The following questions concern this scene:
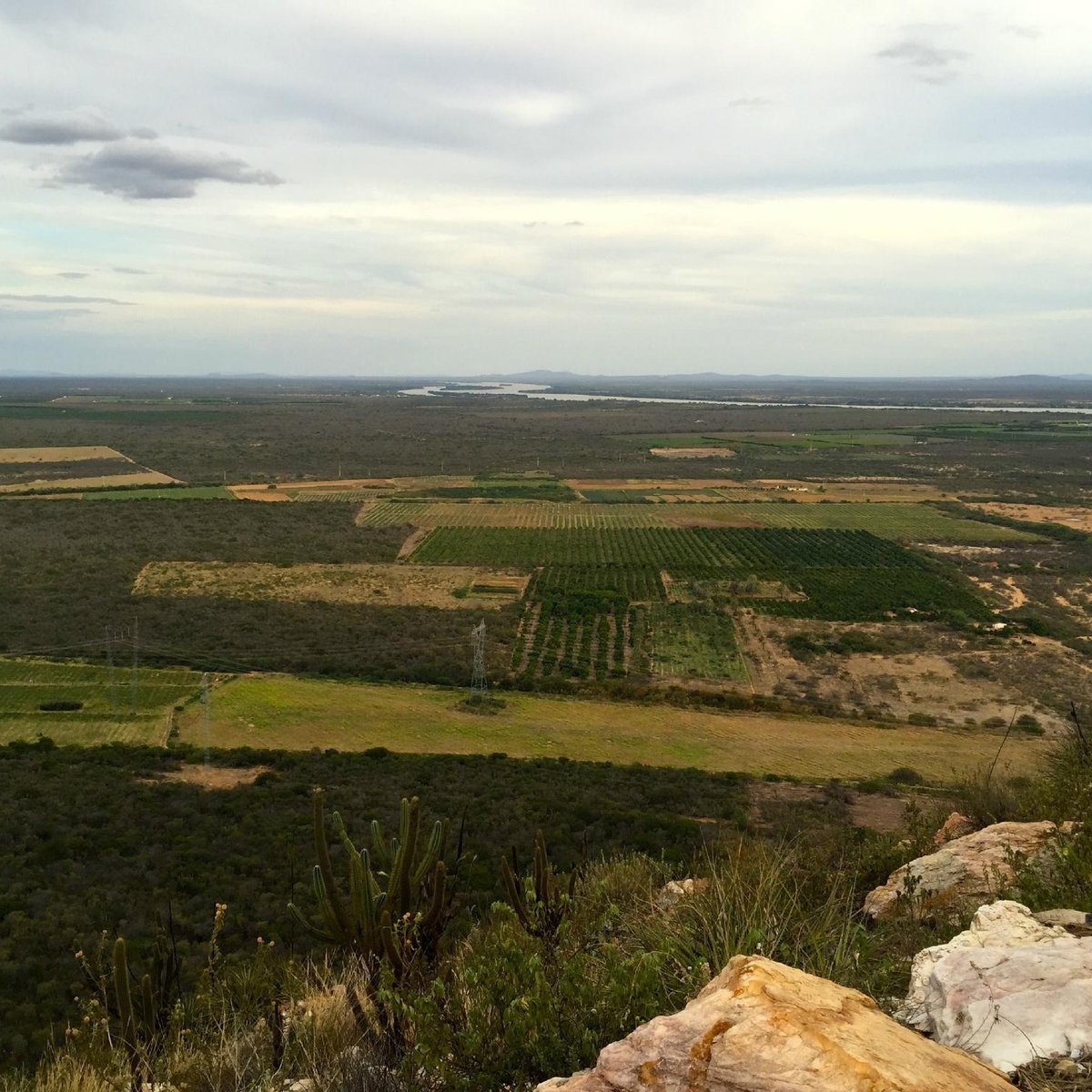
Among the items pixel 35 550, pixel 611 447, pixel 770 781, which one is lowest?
pixel 770 781

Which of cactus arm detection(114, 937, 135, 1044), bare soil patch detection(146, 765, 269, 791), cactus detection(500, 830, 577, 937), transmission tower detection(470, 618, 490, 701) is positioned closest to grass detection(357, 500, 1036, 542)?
transmission tower detection(470, 618, 490, 701)

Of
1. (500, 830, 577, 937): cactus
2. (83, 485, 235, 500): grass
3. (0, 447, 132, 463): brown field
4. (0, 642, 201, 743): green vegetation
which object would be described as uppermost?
(0, 447, 132, 463): brown field

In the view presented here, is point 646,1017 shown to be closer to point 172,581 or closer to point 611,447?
point 172,581

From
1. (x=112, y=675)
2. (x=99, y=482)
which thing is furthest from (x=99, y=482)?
(x=112, y=675)

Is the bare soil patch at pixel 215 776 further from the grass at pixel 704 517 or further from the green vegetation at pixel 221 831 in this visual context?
the grass at pixel 704 517

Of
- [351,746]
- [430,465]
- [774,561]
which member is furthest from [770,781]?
[430,465]

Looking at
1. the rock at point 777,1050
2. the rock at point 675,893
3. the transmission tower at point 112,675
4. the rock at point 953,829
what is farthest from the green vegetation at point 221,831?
the rock at point 777,1050

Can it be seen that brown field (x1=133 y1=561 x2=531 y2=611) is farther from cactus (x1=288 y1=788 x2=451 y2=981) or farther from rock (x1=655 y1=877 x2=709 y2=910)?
cactus (x1=288 y1=788 x2=451 y2=981)
